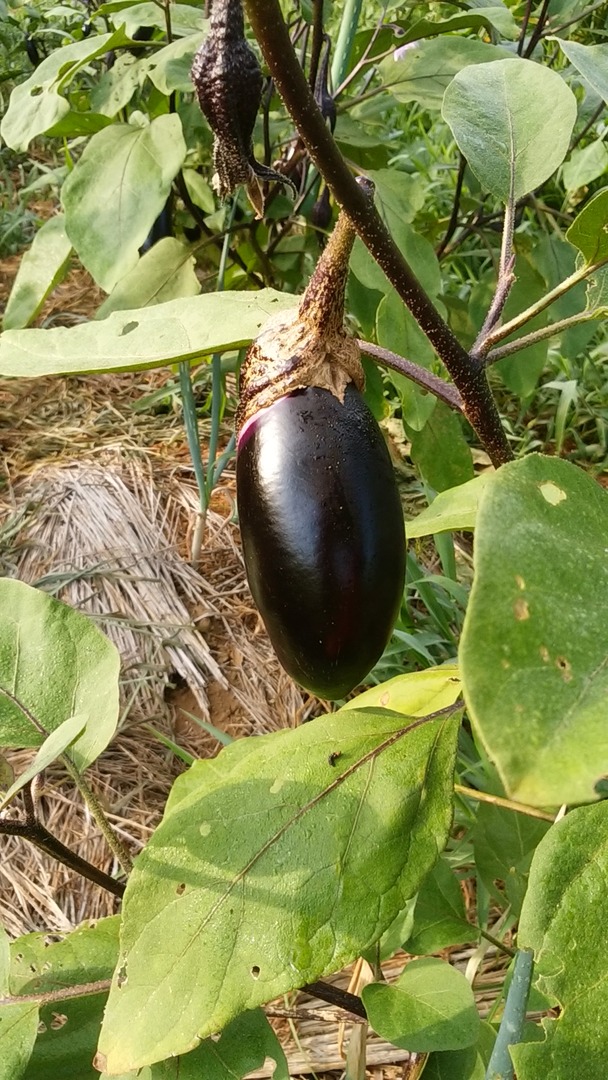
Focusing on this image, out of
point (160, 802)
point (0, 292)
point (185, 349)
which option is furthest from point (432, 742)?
point (0, 292)

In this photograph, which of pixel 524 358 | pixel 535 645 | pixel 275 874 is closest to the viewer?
pixel 535 645

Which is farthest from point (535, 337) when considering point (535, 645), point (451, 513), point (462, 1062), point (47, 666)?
point (462, 1062)

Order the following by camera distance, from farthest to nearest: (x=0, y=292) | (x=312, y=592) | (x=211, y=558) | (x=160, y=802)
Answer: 1. (x=0, y=292)
2. (x=211, y=558)
3. (x=160, y=802)
4. (x=312, y=592)

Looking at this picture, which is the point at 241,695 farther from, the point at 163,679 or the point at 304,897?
the point at 304,897

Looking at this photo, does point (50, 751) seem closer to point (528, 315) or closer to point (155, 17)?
point (528, 315)

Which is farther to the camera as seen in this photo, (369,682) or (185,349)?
(369,682)
